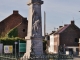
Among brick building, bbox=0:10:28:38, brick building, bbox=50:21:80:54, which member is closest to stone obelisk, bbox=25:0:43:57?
brick building, bbox=0:10:28:38

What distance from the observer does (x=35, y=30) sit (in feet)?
96.8

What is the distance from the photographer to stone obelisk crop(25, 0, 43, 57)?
29297mm

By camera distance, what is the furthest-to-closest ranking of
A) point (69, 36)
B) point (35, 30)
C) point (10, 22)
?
1. point (69, 36)
2. point (10, 22)
3. point (35, 30)

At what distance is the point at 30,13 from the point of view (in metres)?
30.1

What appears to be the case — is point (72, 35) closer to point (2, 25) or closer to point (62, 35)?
point (62, 35)

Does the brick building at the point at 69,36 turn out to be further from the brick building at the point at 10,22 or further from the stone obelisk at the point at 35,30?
the stone obelisk at the point at 35,30

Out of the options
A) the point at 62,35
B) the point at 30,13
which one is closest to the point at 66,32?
the point at 62,35

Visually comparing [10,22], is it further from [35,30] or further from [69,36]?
[35,30]

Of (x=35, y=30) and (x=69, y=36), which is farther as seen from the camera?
(x=69, y=36)

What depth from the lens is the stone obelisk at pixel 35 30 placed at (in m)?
29.3

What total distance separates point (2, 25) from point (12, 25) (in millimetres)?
2684

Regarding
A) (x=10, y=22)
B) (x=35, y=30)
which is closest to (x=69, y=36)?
(x=10, y=22)

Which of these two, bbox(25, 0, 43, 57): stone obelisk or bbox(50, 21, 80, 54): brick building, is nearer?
bbox(25, 0, 43, 57): stone obelisk

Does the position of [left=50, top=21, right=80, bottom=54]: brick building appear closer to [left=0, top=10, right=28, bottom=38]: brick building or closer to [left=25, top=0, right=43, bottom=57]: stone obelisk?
[left=0, top=10, right=28, bottom=38]: brick building
